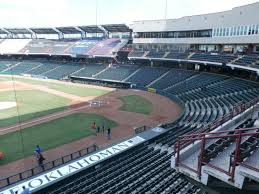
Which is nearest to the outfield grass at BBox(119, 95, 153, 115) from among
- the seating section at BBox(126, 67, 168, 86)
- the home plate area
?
the seating section at BBox(126, 67, 168, 86)

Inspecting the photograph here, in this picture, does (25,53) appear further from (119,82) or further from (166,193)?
(166,193)

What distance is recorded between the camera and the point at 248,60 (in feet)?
132

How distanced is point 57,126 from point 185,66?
126 ft

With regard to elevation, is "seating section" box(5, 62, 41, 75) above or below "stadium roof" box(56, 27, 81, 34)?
below

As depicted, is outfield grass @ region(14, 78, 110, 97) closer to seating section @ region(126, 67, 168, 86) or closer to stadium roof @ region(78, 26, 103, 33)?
seating section @ region(126, 67, 168, 86)

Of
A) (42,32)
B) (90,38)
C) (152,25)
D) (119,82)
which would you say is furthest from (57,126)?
(42,32)

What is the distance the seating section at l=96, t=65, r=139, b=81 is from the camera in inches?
2502

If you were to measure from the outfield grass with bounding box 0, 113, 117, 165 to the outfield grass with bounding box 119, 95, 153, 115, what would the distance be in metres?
6.54

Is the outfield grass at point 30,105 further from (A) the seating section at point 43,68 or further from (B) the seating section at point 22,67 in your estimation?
(B) the seating section at point 22,67

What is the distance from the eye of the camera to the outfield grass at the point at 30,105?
35.9 meters

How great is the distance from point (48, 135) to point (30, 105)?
16512 millimetres

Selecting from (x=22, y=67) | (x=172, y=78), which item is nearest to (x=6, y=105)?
(x=172, y=78)

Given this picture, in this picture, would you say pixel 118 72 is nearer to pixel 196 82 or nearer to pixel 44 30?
pixel 196 82

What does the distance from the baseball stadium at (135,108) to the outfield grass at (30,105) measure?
0.20 meters
